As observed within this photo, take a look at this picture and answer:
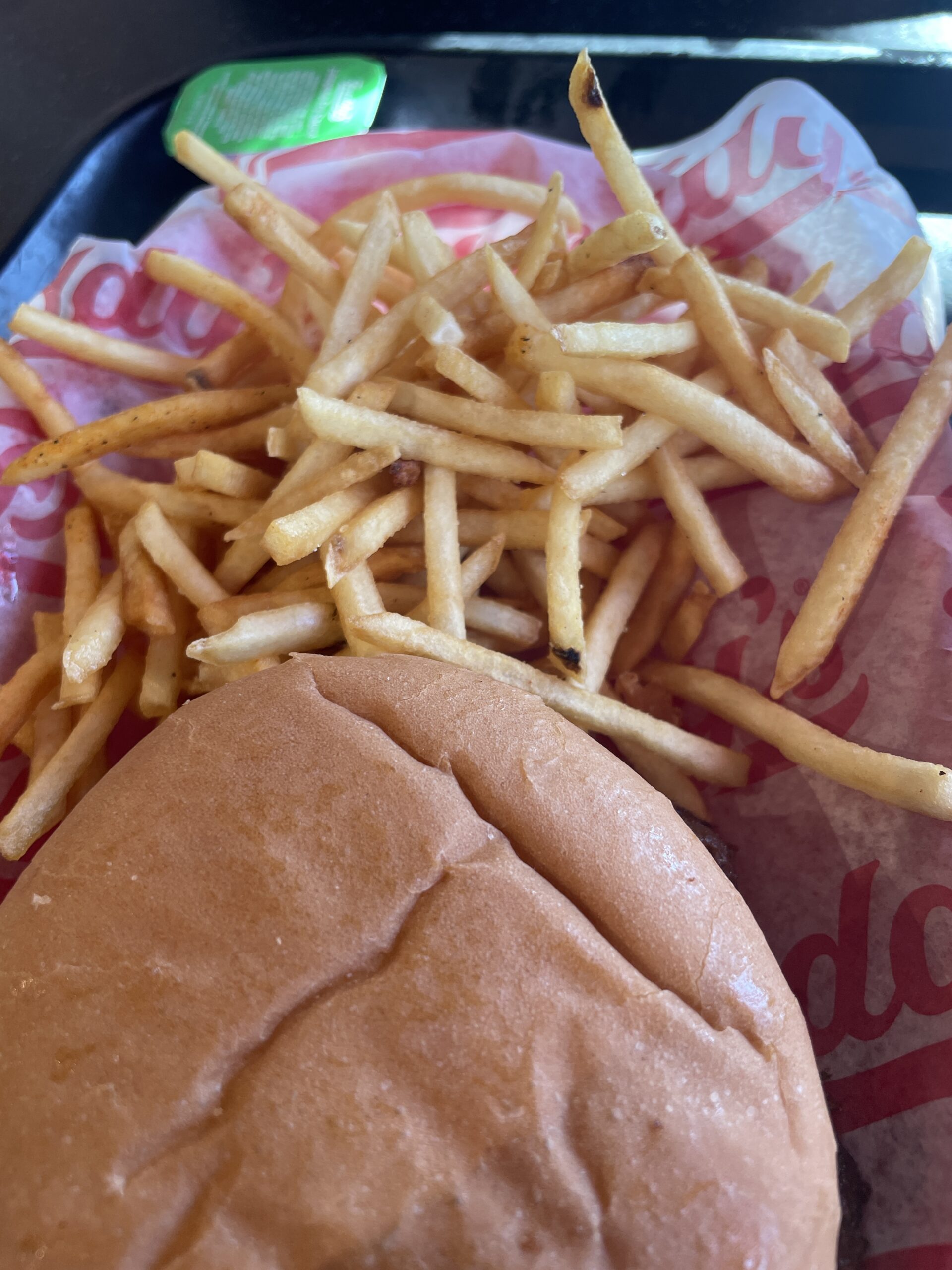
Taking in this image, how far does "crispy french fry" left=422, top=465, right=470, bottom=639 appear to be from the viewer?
1472 mm

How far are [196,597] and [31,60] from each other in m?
2.43

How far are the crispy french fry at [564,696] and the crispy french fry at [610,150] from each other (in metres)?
Result: 0.81

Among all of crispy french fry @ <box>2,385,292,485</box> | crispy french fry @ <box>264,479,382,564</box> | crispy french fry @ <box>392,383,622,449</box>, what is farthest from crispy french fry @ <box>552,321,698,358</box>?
crispy french fry @ <box>2,385,292,485</box>

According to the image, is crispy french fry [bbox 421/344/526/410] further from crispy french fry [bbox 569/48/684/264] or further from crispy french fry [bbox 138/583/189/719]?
crispy french fry [bbox 138/583/189/719]

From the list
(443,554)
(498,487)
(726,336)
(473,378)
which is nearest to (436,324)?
(473,378)

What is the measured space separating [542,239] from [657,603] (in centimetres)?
77

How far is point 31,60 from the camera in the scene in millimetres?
2840

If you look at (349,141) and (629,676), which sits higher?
(349,141)

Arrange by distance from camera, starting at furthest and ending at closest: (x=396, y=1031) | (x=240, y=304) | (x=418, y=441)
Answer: (x=240, y=304) < (x=418, y=441) < (x=396, y=1031)

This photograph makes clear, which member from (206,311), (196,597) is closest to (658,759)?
(196,597)

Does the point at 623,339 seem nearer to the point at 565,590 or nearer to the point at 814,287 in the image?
the point at 565,590

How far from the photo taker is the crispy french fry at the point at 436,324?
62.2 inches

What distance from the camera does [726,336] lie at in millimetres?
1630

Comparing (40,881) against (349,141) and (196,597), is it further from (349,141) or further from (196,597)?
(349,141)
